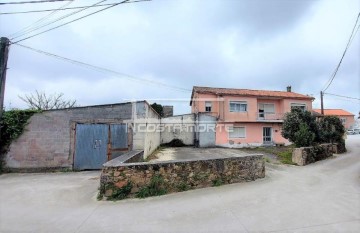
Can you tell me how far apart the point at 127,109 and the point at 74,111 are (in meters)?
2.34

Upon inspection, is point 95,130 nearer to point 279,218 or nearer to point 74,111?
point 74,111

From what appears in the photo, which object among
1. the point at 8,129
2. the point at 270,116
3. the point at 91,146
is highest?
the point at 270,116

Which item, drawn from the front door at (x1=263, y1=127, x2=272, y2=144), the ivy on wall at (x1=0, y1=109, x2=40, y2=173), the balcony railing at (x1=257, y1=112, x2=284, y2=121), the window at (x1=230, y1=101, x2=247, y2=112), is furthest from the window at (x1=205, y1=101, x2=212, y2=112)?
the ivy on wall at (x1=0, y1=109, x2=40, y2=173)

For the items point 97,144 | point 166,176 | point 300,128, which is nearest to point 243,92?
point 300,128

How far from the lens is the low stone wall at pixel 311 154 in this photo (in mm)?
11820

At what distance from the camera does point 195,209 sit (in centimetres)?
534

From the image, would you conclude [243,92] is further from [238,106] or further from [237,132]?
[237,132]

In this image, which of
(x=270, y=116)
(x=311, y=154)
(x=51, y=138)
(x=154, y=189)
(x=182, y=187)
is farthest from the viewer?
(x=270, y=116)

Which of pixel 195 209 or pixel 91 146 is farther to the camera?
pixel 91 146

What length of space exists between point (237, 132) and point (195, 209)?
65.4 ft

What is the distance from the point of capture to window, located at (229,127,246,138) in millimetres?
24212

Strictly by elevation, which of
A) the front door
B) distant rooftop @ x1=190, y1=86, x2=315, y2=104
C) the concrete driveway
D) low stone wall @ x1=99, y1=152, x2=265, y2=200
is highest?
distant rooftop @ x1=190, y1=86, x2=315, y2=104

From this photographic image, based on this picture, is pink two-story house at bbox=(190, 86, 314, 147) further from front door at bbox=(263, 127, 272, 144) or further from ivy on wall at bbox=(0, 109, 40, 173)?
ivy on wall at bbox=(0, 109, 40, 173)

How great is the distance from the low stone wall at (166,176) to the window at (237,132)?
16.5m
